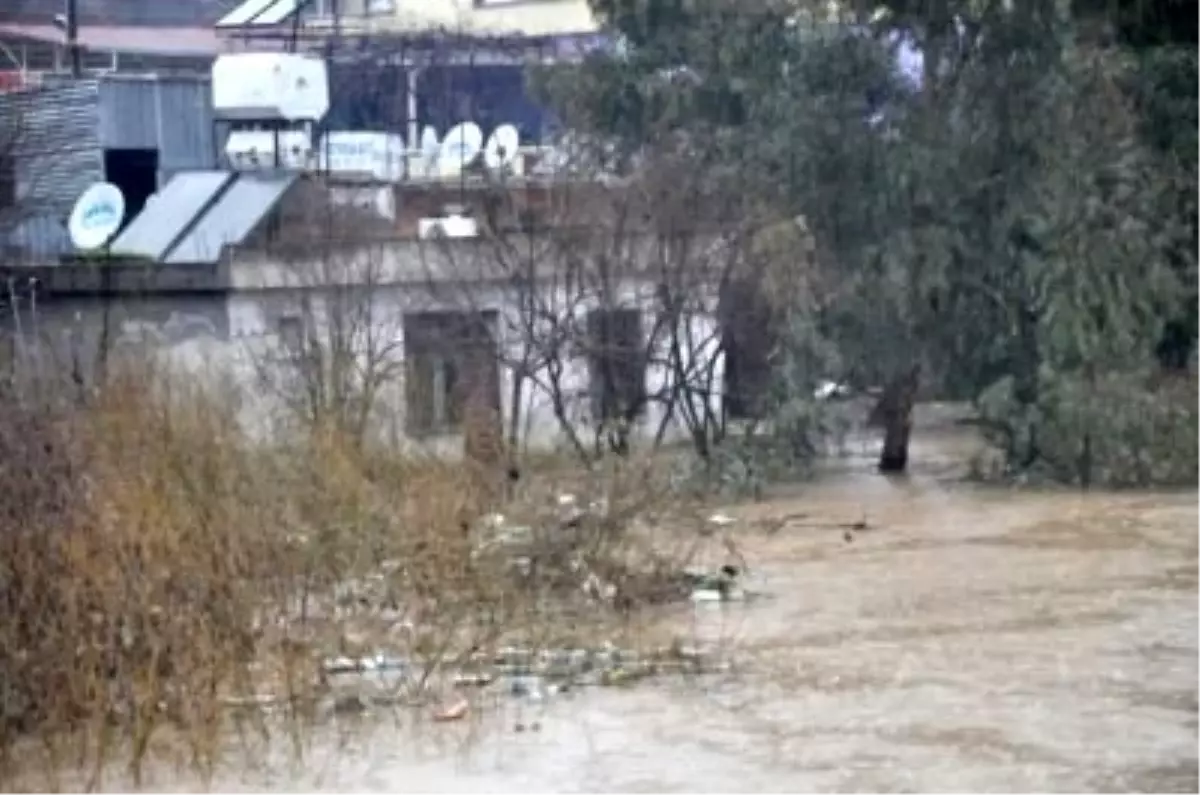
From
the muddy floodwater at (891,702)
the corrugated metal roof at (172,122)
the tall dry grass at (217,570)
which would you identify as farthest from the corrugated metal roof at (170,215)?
the muddy floodwater at (891,702)

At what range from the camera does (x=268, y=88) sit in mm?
36875

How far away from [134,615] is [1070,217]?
55.4ft

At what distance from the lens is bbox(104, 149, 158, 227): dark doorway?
117ft

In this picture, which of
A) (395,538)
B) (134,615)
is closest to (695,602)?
(395,538)

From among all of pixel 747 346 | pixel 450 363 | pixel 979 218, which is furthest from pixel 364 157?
pixel 979 218

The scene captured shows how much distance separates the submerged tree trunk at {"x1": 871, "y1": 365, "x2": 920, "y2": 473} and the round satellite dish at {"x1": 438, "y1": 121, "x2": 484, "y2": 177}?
718cm

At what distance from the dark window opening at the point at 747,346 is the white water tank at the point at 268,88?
8.48 m

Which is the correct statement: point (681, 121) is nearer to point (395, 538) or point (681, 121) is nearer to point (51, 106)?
point (51, 106)

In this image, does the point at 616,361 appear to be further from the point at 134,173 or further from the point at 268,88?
the point at 134,173

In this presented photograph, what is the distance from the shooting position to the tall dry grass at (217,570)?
543 inches

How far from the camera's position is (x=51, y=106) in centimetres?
3372

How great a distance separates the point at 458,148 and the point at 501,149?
245 centimetres

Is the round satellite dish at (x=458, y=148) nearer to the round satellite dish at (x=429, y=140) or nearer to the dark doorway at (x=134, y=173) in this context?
the round satellite dish at (x=429, y=140)

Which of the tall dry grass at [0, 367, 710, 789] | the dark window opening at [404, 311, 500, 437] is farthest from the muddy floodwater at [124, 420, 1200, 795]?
the dark window opening at [404, 311, 500, 437]
